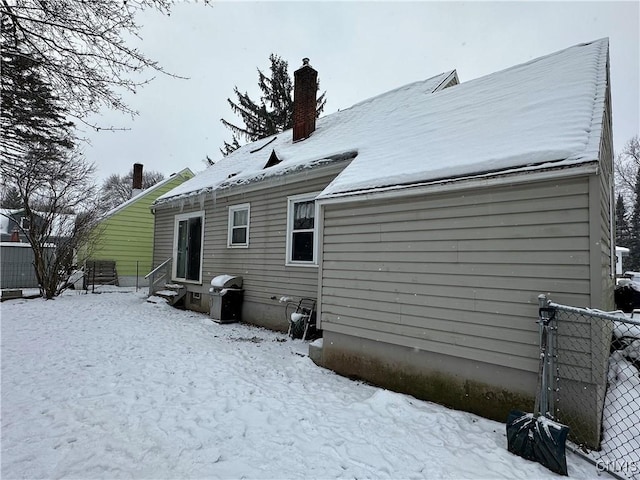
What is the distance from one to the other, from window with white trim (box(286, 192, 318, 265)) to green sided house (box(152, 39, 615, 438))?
9 cm

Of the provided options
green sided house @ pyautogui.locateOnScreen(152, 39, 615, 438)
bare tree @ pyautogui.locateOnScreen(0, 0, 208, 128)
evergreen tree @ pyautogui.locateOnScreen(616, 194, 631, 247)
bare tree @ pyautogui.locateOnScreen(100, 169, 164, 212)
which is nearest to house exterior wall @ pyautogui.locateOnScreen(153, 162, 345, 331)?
green sided house @ pyautogui.locateOnScreen(152, 39, 615, 438)

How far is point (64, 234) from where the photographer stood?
1184 cm

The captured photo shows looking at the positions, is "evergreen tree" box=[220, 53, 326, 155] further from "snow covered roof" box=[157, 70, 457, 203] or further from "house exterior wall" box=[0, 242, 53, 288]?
"house exterior wall" box=[0, 242, 53, 288]

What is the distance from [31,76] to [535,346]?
22.5ft

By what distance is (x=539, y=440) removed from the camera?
2.82 meters

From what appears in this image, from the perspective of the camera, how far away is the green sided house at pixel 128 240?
51.6 feet

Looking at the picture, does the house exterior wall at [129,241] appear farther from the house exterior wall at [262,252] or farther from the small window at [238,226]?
the small window at [238,226]

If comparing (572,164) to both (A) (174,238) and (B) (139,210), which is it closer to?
(A) (174,238)

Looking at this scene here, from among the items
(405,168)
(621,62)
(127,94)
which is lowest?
(405,168)

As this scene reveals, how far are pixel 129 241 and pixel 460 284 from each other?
16572 mm

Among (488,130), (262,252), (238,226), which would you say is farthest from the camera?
(238,226)

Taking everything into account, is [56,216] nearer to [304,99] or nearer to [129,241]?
[129,241]

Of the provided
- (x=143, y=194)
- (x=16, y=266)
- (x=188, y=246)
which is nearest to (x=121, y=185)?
(x=143, y=194)

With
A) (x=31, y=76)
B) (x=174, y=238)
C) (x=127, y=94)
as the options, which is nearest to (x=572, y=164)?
(x=127, y=94)
